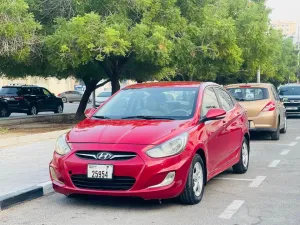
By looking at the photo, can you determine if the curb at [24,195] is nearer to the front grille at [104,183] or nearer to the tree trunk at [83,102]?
the front grille at [104,183]

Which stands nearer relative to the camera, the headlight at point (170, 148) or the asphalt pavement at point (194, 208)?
the asphalt pavement at point (194, 208)

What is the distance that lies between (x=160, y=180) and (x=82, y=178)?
0.94 meters

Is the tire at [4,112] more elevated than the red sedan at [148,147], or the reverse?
the red sedan at [148,147]

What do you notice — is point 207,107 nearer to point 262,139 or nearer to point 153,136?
point 153,136

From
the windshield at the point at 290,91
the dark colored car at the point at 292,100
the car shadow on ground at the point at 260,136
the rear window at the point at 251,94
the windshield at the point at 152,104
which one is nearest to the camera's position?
the windshield at the point at 152,104

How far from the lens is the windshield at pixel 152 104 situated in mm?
7203

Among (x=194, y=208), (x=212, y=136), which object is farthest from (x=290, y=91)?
(x=194, y=208)

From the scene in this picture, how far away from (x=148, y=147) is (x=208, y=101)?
6.18 feet

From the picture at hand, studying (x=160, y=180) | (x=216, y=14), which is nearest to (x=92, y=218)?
(x=160, y=180)

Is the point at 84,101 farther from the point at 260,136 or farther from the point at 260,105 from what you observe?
the point at 260,105

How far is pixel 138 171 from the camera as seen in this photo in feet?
19.7

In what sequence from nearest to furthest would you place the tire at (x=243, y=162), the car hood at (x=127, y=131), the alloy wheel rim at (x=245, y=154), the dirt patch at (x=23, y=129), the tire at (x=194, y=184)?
the car hood at (x=127, y=131) < the tire at (x=194, y=184) < the tire at (x=243, y=162) < the alloy wheel rim at (x=245, y=154) < the dirt patch at (x=23, y=129)

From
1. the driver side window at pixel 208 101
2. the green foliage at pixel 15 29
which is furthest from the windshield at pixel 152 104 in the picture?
the green foliage at pixel 15 29

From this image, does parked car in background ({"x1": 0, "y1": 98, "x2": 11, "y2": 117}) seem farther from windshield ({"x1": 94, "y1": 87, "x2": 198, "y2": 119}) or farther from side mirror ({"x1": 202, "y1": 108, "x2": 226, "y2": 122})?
side mirror ({"x1": 202, "y1": 108, "x2": 226, "y2": 122})
